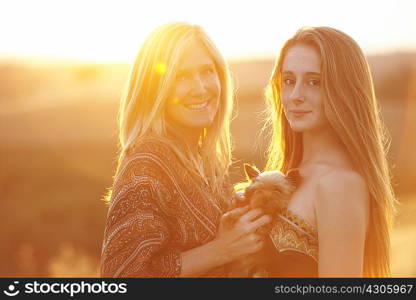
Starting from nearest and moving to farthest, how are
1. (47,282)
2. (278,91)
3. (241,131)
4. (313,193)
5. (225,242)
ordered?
(313,193) < (225,242) < (278,91) < (47,282) < (241,131)

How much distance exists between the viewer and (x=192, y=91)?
5414mm

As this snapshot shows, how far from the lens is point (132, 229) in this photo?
4801 mm

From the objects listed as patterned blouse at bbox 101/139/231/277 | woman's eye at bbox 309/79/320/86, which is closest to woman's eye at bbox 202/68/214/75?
patterned blouse at bbox 101/139/231/277

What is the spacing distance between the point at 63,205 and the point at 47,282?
16.1 m

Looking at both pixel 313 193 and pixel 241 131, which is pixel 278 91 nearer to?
pixel 313 193

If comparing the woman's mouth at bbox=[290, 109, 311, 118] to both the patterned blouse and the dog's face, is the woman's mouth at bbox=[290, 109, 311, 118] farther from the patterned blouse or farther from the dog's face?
the patterned blouse

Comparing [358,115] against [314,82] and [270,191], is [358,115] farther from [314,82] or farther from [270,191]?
[270,191]

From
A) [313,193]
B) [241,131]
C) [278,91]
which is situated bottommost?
[313,193]

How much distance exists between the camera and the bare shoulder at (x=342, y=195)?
452cm

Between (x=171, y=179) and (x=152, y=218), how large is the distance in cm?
41

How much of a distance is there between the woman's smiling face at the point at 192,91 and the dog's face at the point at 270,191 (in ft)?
2.27

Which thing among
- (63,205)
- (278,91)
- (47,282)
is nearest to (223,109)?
(278,91)

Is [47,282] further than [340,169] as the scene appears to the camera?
Yes

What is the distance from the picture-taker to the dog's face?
5.02 metres
